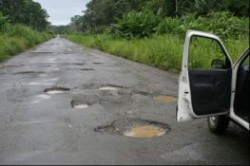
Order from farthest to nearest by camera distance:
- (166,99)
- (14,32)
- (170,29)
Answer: (14,32) → (170,29) → (166,99)

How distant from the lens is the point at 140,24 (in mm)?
25344

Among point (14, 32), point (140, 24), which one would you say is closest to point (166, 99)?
point (140, 24)

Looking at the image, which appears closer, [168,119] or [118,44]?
[168,119]

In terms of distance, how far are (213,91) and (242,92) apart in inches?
14.4

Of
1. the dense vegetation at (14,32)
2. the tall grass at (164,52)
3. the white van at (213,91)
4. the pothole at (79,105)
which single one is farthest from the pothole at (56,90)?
the dense vegetation at (14,32)

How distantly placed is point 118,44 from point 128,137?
19.1 metres

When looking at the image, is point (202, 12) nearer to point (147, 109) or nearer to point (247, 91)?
point (147, 109)

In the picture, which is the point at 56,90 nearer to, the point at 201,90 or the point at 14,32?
the point at 201,90

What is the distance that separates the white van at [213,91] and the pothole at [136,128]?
0.92 metres

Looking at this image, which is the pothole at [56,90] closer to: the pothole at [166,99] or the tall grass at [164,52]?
the pothole at [166,99]

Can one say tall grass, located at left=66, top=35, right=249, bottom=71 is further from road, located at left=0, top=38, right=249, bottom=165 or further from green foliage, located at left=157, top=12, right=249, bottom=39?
road, located at left=0, top=38, right=249, bottom=165

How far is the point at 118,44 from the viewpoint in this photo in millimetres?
24422

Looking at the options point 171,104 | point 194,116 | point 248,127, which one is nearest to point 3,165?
point 194,116

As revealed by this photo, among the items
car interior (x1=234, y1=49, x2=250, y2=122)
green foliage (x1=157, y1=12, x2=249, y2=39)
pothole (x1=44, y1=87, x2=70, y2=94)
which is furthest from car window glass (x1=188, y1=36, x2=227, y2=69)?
car interior (x1=234, y1=49, x2=250, y2=122)
